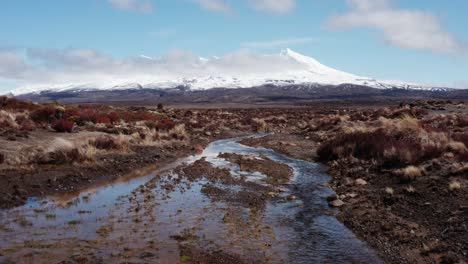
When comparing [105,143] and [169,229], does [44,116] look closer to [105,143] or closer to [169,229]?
[105,143]

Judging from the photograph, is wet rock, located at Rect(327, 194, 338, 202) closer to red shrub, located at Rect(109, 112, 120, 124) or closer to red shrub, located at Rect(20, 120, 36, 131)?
red shrub, located at Rect(20, 120, 36, 131)

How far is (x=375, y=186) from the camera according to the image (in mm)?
16203

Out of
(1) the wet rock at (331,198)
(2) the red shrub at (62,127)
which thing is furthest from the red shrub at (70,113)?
(1) the wet rock at (331,198)

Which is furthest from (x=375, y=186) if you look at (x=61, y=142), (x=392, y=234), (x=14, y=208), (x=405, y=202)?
(x=61, y=142)

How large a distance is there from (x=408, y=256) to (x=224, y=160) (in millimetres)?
15452

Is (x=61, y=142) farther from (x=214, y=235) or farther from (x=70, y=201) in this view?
(x=214, y=235)

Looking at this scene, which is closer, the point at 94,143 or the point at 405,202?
the point at 405,202

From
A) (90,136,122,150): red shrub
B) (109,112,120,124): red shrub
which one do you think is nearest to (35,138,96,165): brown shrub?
(90,136,122,150): red shrub

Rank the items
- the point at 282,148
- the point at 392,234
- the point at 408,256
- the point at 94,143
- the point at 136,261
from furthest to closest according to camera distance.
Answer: the point at 282,148
the point at 94,143
the point at 392,234
the point at 408,256
the point at 136,261

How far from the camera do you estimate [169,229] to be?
1116cm

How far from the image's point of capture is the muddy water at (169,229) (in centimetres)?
941

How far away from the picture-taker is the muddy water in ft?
30.9

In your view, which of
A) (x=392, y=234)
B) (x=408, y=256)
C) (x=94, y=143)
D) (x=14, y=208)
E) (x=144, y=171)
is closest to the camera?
(x=408, y=256)

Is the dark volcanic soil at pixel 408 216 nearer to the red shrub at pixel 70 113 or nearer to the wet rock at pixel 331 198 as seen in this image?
the wet rock at pixel 331 198
